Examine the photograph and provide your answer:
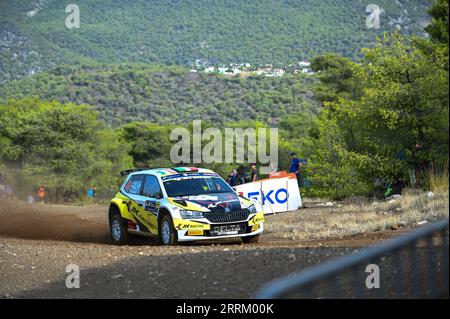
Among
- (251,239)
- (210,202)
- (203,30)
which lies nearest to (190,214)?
(210,202)

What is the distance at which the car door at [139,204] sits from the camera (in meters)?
16.0

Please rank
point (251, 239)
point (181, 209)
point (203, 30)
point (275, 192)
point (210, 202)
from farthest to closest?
point (203, 30)
point (275, 192)
point (251, 239)
point (210, 202)
point (181, 209)

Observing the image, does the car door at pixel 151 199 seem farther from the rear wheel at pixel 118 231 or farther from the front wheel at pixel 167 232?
the rear wheel at pixel 118 231

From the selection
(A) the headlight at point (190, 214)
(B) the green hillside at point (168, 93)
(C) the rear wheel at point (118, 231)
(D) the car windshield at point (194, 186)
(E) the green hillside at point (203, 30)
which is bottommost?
(C) the rear wheel at point (118, 231)

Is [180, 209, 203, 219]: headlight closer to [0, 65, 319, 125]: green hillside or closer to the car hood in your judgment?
the car hood

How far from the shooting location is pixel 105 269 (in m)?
11.9

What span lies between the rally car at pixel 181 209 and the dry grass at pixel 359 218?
2155mm

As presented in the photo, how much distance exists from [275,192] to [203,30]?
146 m

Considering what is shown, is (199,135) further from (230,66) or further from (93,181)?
(230,66)

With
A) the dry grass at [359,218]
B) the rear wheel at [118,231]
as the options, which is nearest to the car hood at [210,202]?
the rear wheel at [118,231]

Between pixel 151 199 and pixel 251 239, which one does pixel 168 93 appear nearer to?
Answer: pixel 151 199

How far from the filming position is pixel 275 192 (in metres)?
23.8
